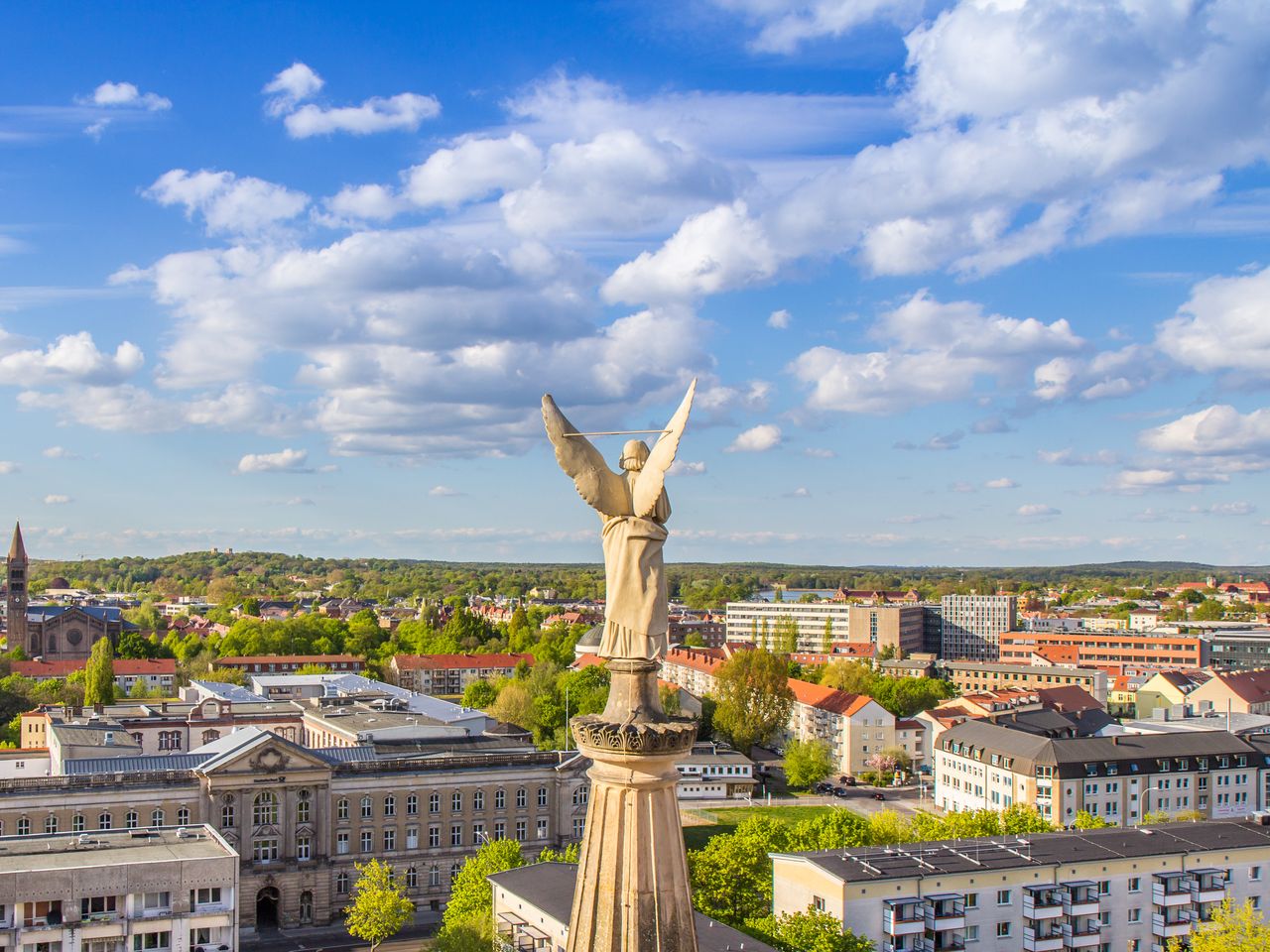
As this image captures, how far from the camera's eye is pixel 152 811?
62.4 meters

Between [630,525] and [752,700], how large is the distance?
342 ft

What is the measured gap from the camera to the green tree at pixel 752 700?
111 meters

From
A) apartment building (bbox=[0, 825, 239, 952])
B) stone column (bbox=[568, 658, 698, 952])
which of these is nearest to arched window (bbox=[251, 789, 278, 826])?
apartment building (bbox=[0, 825, 239, 952])

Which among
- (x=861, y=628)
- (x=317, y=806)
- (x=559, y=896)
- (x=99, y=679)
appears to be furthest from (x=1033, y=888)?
(x=861, y=628)

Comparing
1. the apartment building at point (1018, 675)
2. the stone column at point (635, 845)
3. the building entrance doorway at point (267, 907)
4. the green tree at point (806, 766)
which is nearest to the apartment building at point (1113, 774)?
the green tree at point (806, 766)

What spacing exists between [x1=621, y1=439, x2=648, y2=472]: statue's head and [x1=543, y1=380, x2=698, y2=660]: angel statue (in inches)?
2.2

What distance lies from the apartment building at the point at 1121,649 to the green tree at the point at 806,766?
52918 mm

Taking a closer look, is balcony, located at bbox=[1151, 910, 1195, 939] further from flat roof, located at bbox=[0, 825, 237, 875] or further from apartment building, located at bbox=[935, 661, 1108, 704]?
apartment building, located at bbox=[935, 661, 1108, 704]

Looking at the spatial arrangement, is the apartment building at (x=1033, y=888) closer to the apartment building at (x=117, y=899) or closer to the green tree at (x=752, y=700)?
the apartment building at (x=117, y=899)

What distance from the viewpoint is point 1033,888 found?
50.6 meters

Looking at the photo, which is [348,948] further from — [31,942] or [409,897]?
[31,942]

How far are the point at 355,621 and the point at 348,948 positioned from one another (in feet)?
A: 399

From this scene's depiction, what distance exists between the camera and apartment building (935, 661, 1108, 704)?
134250 mm

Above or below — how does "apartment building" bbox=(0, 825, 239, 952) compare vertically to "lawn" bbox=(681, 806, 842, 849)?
above
